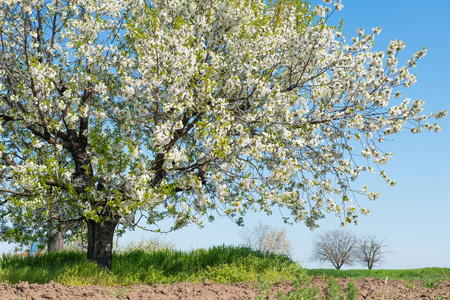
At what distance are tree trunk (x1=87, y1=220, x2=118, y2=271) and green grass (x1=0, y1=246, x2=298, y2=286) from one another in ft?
1.31

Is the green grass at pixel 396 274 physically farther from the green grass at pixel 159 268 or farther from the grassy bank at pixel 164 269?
the green grass at pixel 159 268

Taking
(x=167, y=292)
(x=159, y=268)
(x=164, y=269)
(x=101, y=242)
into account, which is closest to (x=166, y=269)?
(x=164, y=269)

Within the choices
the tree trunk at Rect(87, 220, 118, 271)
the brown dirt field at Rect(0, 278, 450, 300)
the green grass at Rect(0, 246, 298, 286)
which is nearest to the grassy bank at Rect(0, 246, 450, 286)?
the green grass at Rect(0, 246, 298, 286)

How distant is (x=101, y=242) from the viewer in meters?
11.7

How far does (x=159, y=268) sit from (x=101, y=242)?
199 centimetres

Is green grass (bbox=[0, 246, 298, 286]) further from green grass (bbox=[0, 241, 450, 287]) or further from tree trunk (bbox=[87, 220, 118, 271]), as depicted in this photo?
tree trunk (bbox=[87, 220, 118, 271])

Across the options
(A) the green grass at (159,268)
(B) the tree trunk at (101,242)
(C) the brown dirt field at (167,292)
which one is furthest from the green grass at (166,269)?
(C) the brown dirt field at (167,292)

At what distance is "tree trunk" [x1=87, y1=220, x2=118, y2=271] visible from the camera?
1160 centimetres

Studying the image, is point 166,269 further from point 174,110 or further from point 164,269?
point 174,110

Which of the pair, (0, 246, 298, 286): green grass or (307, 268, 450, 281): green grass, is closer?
(0, 246, 298, 286): green grass

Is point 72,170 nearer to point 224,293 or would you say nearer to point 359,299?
point 224,293

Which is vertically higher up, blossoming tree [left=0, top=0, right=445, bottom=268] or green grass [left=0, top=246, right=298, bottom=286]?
blossoming tree [left=0, top=0, right=445, bottom=268]

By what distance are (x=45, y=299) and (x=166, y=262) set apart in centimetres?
631

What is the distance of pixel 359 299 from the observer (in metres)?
7.33
